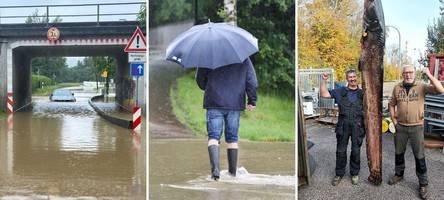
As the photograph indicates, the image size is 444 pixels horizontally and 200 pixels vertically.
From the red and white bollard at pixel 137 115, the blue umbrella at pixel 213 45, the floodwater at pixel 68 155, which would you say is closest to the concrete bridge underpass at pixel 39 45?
the floodwater at pixel 68 155

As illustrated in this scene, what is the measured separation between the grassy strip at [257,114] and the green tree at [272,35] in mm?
102

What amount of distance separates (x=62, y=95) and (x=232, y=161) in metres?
5.15

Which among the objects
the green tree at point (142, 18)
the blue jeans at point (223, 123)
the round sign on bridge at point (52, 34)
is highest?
the green tree at point (142, 18)

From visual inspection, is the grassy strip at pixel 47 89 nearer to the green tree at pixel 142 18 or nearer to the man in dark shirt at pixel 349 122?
the green tree at pixel 142 18

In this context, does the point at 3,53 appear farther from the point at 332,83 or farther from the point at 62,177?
the point at 332,83

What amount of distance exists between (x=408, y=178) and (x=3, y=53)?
568 centimetres

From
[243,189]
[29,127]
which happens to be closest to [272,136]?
[243,189]

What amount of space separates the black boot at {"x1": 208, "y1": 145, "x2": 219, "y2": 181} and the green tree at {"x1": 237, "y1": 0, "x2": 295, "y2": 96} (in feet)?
1.83

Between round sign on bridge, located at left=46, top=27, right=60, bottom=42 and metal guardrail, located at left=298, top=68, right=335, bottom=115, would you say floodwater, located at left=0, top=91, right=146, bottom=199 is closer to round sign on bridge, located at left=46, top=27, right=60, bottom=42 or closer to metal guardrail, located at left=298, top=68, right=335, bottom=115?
round sign on bridge, located at left=46, top=27, right=60, bottom=42

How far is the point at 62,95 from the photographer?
799 cm

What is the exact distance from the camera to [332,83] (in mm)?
3943

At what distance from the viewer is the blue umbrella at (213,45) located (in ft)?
11.0

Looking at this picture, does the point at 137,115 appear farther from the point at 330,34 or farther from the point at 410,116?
the point at 410,116

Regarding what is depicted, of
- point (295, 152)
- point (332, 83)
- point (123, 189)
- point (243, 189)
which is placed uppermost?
point (332, 83)
